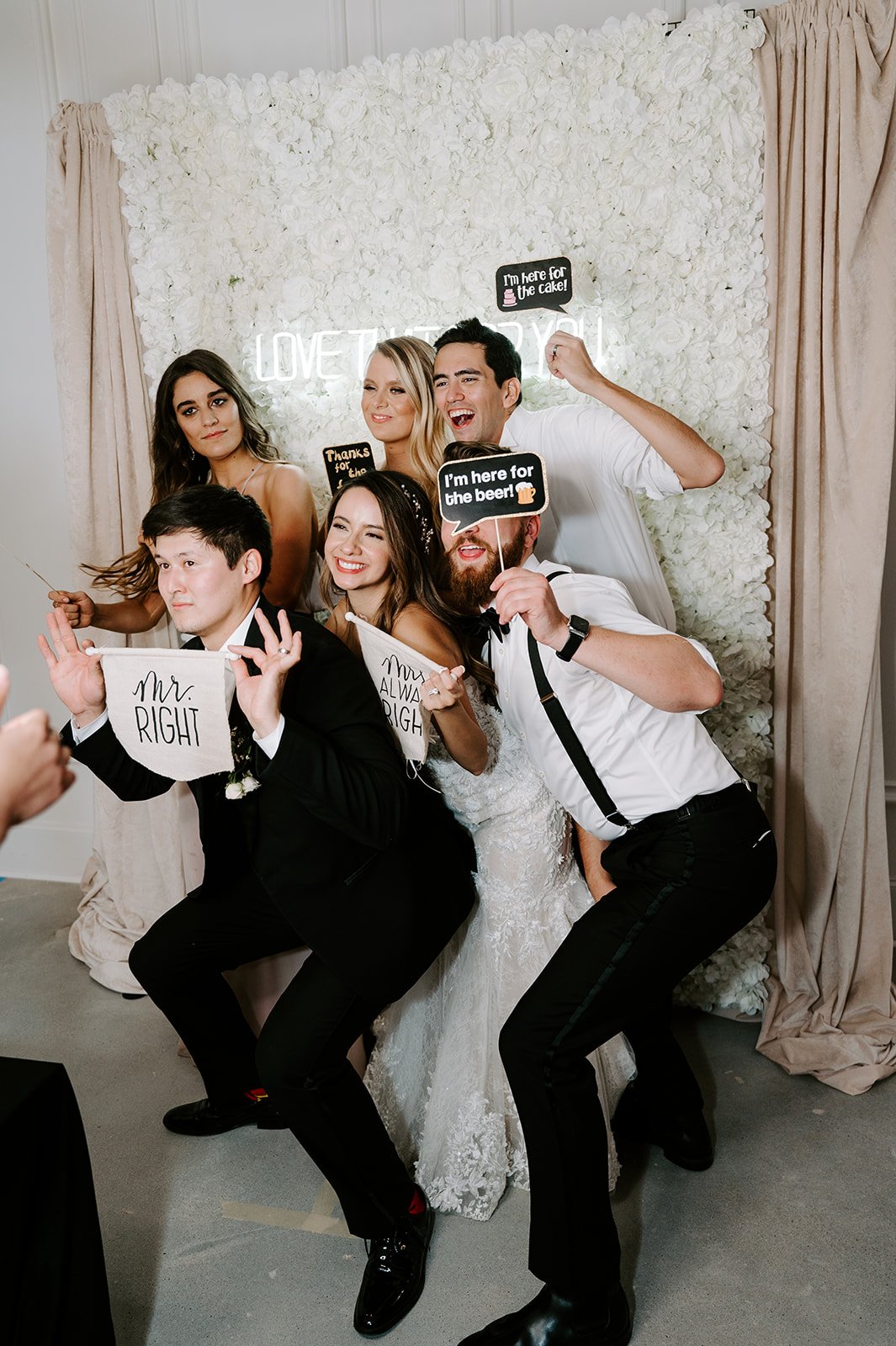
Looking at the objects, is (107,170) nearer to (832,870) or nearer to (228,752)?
(228,752)

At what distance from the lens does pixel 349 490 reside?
2375mm

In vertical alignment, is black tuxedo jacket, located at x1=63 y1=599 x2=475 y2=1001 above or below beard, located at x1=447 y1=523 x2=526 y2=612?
below

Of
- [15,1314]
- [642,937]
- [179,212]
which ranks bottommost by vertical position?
[15,1314]

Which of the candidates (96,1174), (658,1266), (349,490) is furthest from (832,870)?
(96,1174)

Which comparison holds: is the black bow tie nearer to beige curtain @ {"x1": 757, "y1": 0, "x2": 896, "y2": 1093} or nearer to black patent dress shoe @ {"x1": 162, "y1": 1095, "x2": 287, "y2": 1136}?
beige curtain @ {"x1": 757, "y1": 0, "x2": 896, "y2": 1093}

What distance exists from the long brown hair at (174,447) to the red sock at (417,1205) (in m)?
1.97

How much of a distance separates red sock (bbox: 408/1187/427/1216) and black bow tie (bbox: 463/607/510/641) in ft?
4.24

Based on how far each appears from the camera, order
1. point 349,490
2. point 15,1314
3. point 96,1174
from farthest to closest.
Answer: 1. point 96,1174
2. point 349,490
3. point 15,1314

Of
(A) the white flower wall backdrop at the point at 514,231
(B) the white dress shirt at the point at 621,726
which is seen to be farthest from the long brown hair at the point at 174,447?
(B) the white dress shirt at the point at 621,726

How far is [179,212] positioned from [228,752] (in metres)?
2.03

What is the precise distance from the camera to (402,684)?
2.18 meters

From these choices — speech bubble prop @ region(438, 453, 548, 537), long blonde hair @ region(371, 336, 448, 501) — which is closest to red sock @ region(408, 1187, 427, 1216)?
speech bubble prop @ region(438, 453, 548, 537)

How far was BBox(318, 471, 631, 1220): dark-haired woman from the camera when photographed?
7.68ft

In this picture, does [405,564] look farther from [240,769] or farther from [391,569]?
[240,769]
